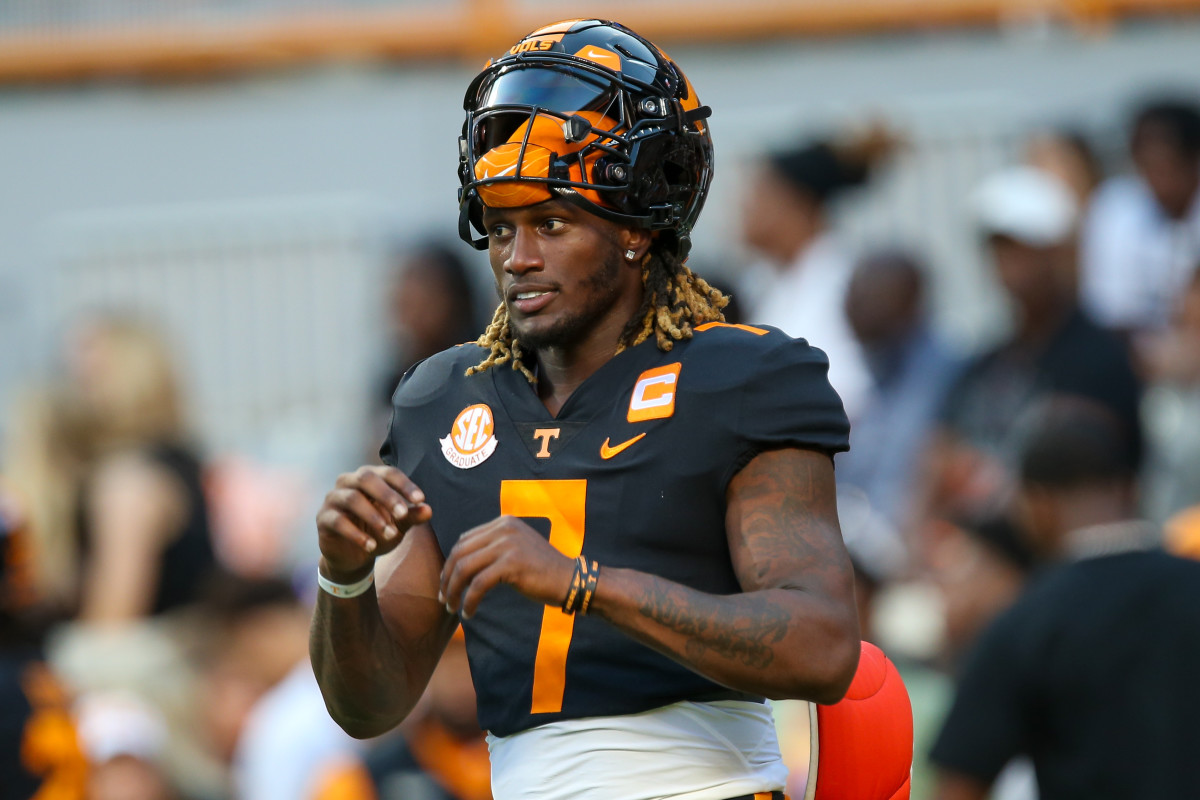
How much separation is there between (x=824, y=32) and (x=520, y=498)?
801cm

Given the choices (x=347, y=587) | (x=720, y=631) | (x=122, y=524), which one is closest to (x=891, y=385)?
(x=122, y=524)

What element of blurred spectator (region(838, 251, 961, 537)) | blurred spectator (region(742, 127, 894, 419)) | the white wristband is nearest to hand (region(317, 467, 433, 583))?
the white wristband

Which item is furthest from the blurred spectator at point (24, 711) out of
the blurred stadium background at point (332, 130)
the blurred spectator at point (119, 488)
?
the blurred stadium background at point (332, 130)

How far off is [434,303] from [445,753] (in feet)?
6.63

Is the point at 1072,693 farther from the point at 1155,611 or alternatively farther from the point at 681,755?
the point at 681,755

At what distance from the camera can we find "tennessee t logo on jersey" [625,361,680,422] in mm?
3154

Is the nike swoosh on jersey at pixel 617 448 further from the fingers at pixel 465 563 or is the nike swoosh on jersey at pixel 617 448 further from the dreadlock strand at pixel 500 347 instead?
the fingers at pixel 465 563

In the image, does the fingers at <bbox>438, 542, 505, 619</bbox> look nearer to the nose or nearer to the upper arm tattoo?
the upper arm tattoo

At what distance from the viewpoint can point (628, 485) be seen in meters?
3.13

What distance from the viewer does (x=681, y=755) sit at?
→ 10.2 feet

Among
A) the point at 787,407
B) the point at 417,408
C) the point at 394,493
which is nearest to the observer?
the point at 394,493

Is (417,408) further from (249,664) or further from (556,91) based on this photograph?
(249,664)

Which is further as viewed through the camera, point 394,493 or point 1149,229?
point 1149,229

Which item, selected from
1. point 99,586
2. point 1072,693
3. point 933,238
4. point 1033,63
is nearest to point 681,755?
point 1072,693
